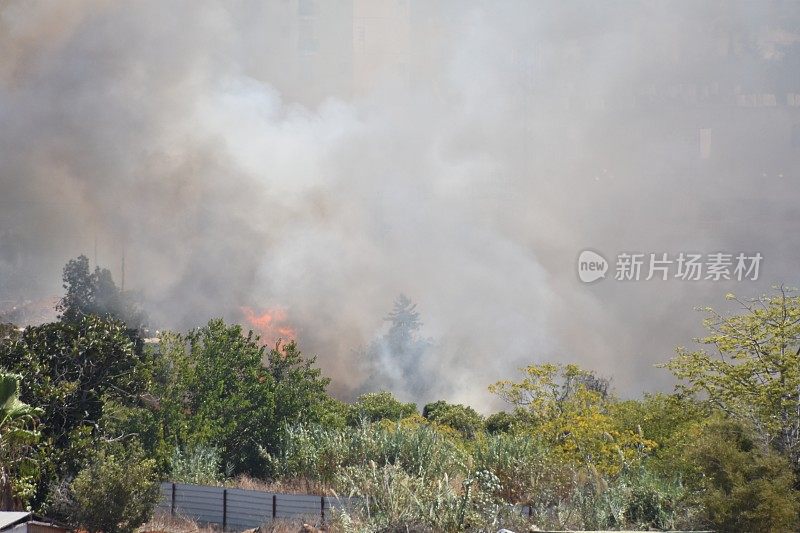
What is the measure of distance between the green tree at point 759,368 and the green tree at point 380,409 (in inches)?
809

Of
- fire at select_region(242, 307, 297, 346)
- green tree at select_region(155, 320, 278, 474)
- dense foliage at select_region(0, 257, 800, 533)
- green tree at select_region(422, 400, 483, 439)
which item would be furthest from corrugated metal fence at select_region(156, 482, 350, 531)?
fire at select_region(242, 307, 297, 346)

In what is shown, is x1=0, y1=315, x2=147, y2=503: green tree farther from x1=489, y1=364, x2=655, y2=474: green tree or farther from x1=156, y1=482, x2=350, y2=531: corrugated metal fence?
x1=489, y1=364, x2=655, y2=474: green tree

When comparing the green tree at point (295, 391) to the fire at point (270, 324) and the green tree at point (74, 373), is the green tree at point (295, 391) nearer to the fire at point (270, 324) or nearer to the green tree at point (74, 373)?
the green tree at point (74, 373)

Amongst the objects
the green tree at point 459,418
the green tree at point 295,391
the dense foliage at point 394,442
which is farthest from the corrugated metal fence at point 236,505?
the green tree at point 459,418

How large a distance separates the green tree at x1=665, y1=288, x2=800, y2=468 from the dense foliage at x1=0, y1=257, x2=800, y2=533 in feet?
0.20

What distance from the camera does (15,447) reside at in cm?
2591

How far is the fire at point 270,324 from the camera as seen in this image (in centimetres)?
6206

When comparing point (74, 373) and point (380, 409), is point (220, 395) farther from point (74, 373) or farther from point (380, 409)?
point (380, 409)

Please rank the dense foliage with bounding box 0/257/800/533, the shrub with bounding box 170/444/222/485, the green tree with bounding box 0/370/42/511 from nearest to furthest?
1. the dense foliage with bounding box 0/257/800/533
2. the green tree with bounding box 0/370/42/511
3. the shrub with bounding box 170/444/222/485

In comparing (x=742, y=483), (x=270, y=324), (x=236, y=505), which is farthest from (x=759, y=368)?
(x=270, y=324)

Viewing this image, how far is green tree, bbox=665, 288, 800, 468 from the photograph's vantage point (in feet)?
A: 80.0

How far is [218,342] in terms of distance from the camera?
35.6m

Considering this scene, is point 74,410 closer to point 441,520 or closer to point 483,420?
point 441,520

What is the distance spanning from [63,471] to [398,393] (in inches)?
1427
